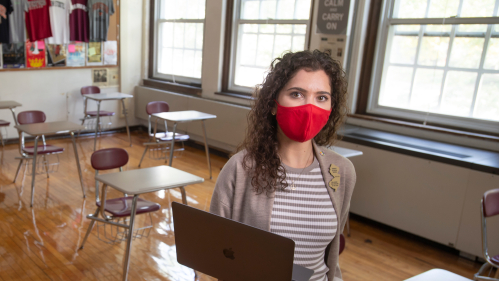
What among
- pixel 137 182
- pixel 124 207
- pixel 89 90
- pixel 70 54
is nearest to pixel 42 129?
pixel 124 207

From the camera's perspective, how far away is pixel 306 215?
1185mm

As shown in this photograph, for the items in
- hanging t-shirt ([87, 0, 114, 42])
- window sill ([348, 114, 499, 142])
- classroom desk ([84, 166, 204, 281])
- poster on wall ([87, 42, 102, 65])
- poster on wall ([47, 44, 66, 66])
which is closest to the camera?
classroom desk ([84, 166, 204, 281])

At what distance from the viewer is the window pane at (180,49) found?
6.31 metres

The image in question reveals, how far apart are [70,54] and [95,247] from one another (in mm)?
4123

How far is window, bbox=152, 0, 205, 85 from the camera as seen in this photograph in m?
6.27

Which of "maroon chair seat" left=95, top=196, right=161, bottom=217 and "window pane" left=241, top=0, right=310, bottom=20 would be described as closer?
"maroon chair seat" left=95, top=196, right=161, bottom=217

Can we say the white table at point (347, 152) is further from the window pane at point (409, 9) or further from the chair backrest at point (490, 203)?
the window pane at point (409, 9)

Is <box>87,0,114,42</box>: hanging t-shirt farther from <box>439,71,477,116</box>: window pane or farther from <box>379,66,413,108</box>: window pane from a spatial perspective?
<box>439,71,477,116</box>: window pane

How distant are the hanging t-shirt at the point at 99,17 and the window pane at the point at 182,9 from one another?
0.84m

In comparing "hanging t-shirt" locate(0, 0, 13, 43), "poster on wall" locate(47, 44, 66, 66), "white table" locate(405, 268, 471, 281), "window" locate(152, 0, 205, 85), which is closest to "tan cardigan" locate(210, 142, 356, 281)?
"white table" locate(405, 268, 471, 281)

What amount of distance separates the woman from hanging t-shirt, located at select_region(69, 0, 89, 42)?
5692 mm

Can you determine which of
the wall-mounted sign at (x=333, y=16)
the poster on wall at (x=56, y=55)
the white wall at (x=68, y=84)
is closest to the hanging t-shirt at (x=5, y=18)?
the white wall at (x=68, y=84)

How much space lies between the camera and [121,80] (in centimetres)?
687

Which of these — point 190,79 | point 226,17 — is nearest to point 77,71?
point 190,79
